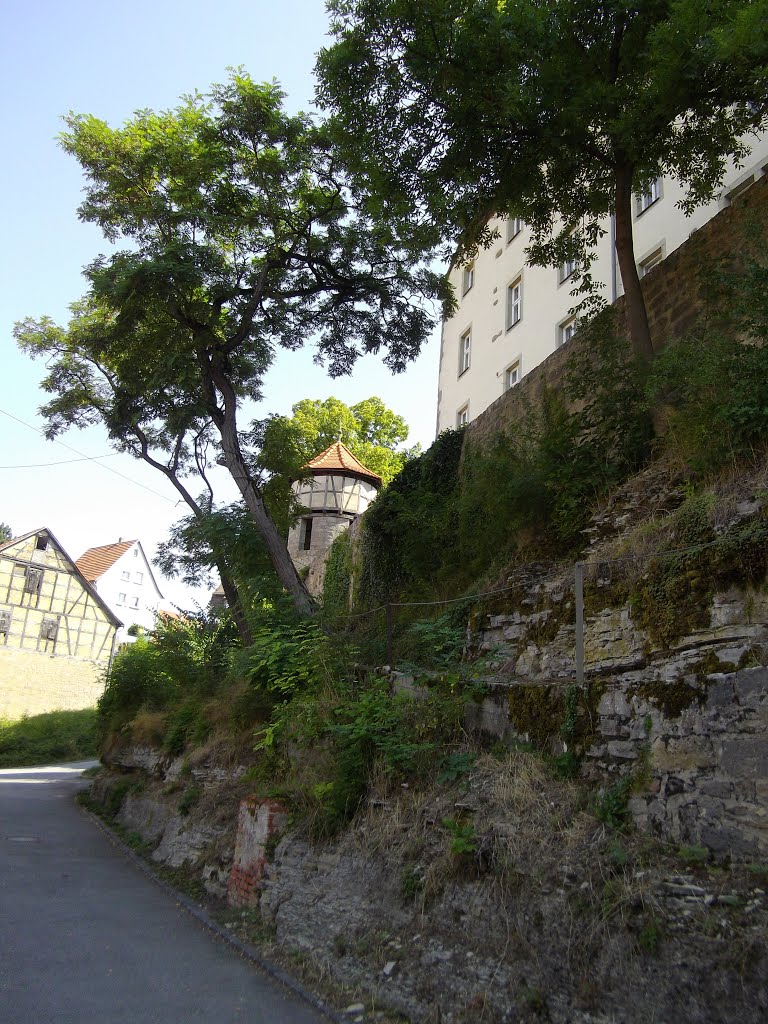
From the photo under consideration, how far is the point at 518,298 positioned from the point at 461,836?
60.2 ft

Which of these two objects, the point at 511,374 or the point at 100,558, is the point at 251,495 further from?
the point at 100,558

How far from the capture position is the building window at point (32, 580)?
35.0m

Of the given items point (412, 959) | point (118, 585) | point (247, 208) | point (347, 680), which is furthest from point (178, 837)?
point (118, 585)

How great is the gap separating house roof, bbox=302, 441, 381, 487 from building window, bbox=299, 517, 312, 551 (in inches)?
78.8

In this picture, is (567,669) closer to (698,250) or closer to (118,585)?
(698,250)

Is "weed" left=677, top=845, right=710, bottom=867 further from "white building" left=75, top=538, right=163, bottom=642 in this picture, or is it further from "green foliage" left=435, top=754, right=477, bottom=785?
"white building" left=75, top=538, right=163, bottom=642

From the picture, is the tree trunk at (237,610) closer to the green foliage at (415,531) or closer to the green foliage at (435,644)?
the green foliage at (415,531)

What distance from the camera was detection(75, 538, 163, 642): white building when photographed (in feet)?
142

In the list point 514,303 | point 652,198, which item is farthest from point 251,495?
point 514,303

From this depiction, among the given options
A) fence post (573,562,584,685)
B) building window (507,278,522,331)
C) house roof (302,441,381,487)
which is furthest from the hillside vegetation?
house roof (302,441,381,487)

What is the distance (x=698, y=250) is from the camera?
356 inches

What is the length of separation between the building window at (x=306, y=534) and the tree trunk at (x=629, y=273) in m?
20.5

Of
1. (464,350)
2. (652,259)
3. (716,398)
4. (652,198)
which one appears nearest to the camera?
(716,398)

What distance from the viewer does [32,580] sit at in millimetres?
35250
